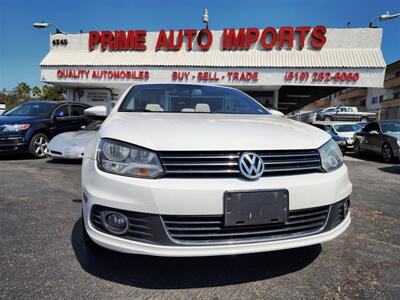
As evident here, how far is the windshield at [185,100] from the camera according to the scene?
11.0 ft

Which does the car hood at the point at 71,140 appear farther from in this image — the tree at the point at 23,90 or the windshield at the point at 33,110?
the tree at the point at 23,90

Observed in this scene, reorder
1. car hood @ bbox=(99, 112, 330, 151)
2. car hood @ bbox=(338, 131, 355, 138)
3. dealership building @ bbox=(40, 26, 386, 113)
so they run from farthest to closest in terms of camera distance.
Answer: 1. dealership building @ bbox=(40, 26, 386, 113)
2. car hood @ bbox=(338, 131, 355, 138)
3. car hood @ bbox=(99, 112, 330, 151)

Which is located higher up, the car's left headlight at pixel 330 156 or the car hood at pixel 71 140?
the car's left headlight at pixel 330 156

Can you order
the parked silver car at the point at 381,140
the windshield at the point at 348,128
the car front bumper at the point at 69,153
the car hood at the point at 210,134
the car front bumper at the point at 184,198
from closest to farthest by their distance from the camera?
the car front bumper at the point at 184,198, the car hood at the point at 210,134, the car front bumper at the point at 69,153, the parked silver car at the point at 381,140, the windshield at the point at 348,128

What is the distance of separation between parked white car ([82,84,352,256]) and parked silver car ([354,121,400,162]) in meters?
8.29

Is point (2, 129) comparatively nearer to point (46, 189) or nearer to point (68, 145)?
point (68, 145)

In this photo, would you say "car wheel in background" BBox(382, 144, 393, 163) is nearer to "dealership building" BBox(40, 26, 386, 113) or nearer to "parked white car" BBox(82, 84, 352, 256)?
"dealership building" BBox(40, 26, 386, 113)

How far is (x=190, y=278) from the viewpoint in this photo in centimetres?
229

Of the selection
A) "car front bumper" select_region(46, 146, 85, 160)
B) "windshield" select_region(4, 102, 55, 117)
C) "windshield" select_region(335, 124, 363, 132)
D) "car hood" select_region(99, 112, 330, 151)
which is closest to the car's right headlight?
"windshield" select_region(4, 102, 55, 117)

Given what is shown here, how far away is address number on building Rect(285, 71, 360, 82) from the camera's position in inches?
615

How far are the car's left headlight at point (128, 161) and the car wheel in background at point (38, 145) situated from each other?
Result: 700cm

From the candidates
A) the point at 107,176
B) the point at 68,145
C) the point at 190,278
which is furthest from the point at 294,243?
the point at 68,145

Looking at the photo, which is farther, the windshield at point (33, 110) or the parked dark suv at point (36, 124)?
the windshield at point (33, 110)

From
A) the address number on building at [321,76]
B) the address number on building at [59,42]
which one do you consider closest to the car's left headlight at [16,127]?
the address number on building at [321,76]
